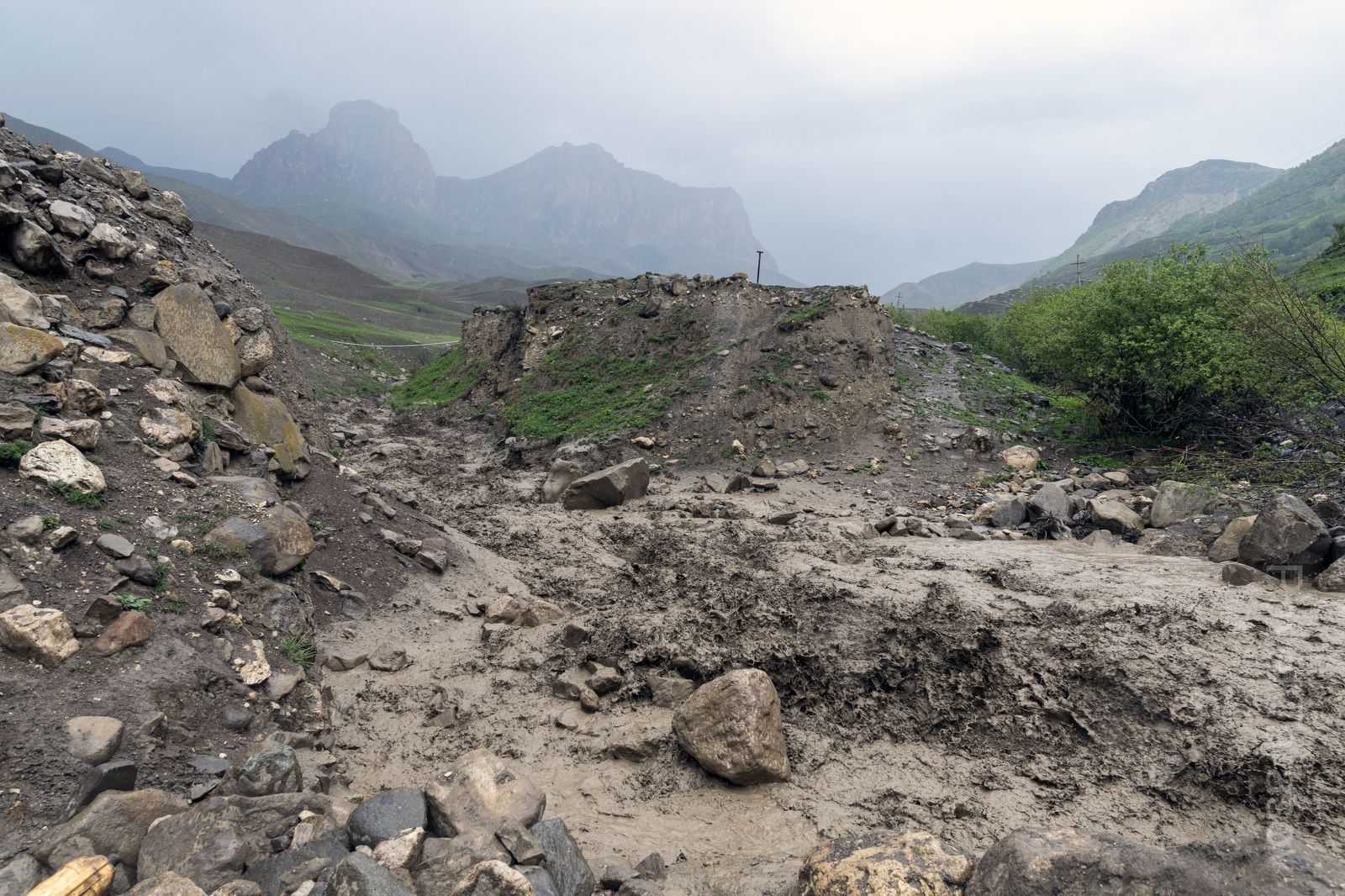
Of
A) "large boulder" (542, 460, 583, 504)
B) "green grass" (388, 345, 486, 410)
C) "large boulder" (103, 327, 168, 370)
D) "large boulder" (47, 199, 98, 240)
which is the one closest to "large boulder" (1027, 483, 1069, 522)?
"large boulder" (542, 460, 583, 504)

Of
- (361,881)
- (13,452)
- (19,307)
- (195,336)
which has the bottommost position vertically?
(361,881)

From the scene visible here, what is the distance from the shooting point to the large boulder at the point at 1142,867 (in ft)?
8.99

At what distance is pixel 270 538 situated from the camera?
656 centimetres

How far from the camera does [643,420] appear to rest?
56.0 ft

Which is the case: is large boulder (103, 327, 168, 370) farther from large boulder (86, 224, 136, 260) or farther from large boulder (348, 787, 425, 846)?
large boulder (348, 787, 425, 846)

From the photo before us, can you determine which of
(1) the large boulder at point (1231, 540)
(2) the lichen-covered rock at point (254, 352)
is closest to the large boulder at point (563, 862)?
(2) the lichen-covered rock at point (254, 352)

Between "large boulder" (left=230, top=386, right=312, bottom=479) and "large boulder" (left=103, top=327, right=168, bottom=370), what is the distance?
1100mm

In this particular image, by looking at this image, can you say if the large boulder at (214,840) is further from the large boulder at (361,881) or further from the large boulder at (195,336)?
the large boulder at (195,336)

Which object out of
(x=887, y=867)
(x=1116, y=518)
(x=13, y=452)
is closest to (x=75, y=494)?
(x=13, y=452)

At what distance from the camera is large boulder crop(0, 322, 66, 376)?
6.05 meters

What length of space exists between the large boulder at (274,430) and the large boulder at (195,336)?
38 centimetres

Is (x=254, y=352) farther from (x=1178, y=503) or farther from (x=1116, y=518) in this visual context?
(x=1178, y=503)

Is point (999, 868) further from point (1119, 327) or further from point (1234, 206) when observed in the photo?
point (1234, 206)

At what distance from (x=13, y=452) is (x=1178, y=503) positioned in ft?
49.5
